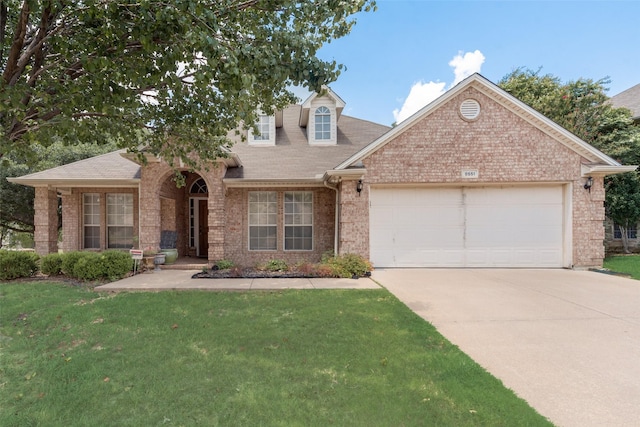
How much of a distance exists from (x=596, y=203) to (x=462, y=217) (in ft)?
13.8

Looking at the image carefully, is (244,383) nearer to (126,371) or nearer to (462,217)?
(126,371)

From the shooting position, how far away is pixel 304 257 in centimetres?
1111

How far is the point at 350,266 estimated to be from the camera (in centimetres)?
900

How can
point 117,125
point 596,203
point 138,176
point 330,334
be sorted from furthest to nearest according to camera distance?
point 138,176 < point 596,203 < point 117,125 < point 330,334

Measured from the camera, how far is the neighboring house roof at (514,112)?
31.2 feet

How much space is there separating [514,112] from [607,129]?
858 centimetres

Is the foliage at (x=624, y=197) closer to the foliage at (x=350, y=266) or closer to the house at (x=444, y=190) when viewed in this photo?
the house at (x=444, y=190)

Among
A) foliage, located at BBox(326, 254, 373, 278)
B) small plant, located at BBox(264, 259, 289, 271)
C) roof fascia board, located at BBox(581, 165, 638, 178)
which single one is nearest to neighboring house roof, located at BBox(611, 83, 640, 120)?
roof fascia board, located at BBox(581, 165, 638, 178)

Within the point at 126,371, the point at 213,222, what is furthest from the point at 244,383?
the point at 213,222

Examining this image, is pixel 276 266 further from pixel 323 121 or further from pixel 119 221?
pixel 323 121

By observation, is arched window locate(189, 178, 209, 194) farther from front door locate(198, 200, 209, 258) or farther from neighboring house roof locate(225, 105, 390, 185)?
neighboring house roof locate(225, 105, 390, 185)

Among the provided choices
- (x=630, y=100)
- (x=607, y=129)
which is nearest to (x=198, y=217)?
(x=607, y=129)

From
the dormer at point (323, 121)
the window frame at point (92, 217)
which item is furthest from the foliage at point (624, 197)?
the window frame at point (92, 217)

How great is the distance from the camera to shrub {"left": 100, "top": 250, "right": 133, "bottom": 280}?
27.6ft
